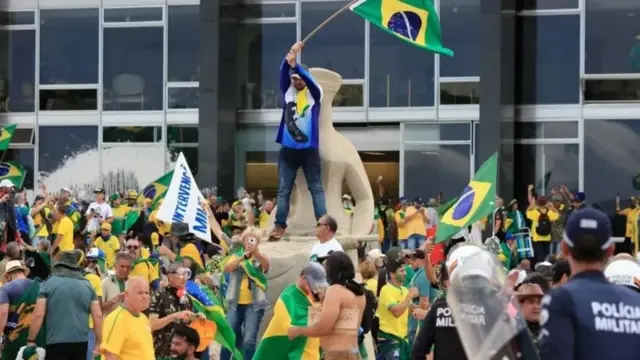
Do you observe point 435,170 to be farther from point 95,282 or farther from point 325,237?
point 325,237

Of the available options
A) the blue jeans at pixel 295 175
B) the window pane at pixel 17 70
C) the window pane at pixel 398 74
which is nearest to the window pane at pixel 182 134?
the window pane at pixel 17 70

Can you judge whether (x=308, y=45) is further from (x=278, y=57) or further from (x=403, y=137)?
(x=403, y=137)

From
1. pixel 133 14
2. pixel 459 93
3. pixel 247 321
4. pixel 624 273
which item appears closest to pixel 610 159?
pixel 459 93

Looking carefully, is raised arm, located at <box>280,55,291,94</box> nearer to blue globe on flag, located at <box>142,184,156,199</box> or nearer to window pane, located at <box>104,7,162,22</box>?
blue globe on flag, located at <box>142,184,156,199</box>

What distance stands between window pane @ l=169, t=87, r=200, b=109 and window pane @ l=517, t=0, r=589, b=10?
749 centimetres

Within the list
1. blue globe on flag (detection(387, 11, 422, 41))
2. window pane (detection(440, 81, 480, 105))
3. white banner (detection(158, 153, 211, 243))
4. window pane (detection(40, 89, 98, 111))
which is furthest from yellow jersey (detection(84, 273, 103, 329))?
window pane (detection(40, 89, 98, 111))

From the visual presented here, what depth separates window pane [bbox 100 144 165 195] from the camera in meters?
33.5

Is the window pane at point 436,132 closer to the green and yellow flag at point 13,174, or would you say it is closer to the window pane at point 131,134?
the window pane at point 131,134

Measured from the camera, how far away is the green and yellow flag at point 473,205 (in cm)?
1480

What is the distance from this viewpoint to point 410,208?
27016mm

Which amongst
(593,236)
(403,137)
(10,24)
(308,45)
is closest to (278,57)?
(308,45)

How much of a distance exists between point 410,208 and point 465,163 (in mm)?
4535

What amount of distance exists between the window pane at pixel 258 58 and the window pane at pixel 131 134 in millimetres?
2040

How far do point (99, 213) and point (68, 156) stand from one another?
28.6 ft
